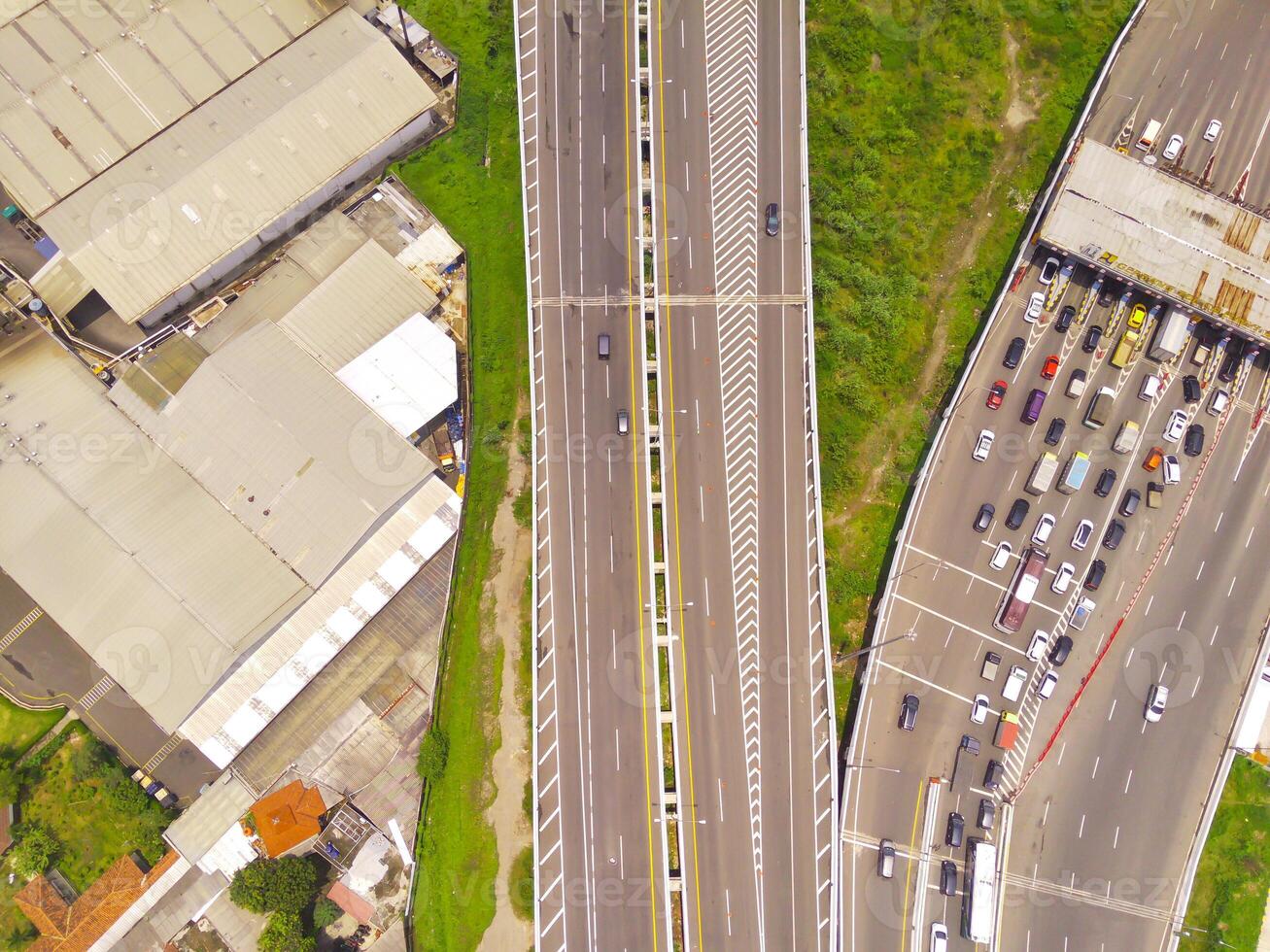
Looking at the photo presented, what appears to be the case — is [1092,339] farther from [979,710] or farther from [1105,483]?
[979,710]

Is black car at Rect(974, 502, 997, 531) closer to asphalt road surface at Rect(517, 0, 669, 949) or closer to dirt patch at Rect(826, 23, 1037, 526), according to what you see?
dirt patch at Rect(826, 23, 1037, 526)

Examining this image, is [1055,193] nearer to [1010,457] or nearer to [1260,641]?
[1010,457]

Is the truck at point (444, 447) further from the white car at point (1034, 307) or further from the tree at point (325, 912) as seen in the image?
the white car at point (1034, 307)

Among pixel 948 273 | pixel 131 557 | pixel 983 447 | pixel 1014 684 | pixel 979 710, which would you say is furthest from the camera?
pixel 948 273

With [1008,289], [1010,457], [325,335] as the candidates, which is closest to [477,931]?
[325,335]

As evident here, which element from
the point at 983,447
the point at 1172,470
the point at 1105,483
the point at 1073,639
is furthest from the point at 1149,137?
the point at 1073,639

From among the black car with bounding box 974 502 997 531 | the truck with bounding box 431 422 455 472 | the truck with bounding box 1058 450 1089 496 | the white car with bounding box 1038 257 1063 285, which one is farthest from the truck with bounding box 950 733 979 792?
the truck with bounding box 431 422 455 472
